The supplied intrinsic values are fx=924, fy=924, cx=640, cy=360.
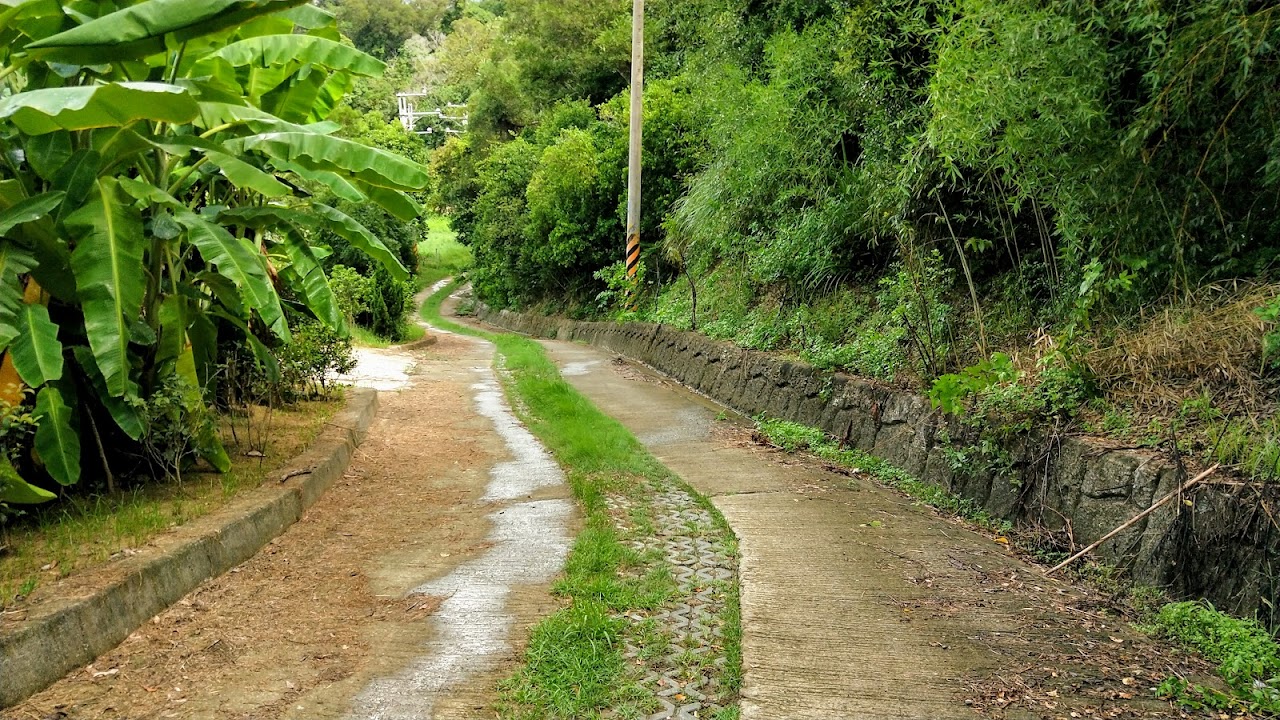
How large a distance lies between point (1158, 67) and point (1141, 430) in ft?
7.17

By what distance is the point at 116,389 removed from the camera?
524cm

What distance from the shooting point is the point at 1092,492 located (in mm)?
5574

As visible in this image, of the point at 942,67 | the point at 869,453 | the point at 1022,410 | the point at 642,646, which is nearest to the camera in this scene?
the point at 642,646

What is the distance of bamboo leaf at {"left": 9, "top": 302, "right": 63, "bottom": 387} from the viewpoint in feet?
16.3

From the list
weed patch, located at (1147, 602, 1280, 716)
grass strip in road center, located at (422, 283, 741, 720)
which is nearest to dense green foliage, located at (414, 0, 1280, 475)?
weed patch, located at (1147, 602, 1280, 716)

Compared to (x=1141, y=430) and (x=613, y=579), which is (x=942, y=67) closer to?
(x=1141, y=430)

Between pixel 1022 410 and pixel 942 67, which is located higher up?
pixel 942 67

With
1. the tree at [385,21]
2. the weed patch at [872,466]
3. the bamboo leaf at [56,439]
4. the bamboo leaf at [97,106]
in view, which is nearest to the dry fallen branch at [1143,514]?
the weed patch at [872,466]

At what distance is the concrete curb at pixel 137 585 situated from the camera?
3.97m

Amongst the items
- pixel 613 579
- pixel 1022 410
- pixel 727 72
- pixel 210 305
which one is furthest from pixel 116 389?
pixel 727 72

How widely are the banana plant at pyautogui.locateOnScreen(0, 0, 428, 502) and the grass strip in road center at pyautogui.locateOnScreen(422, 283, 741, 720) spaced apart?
249 centimetres

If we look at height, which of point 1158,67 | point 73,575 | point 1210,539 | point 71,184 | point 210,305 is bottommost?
point 73,575

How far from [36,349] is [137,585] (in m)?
1.43

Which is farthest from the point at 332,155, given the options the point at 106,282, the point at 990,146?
the point at 990,146
